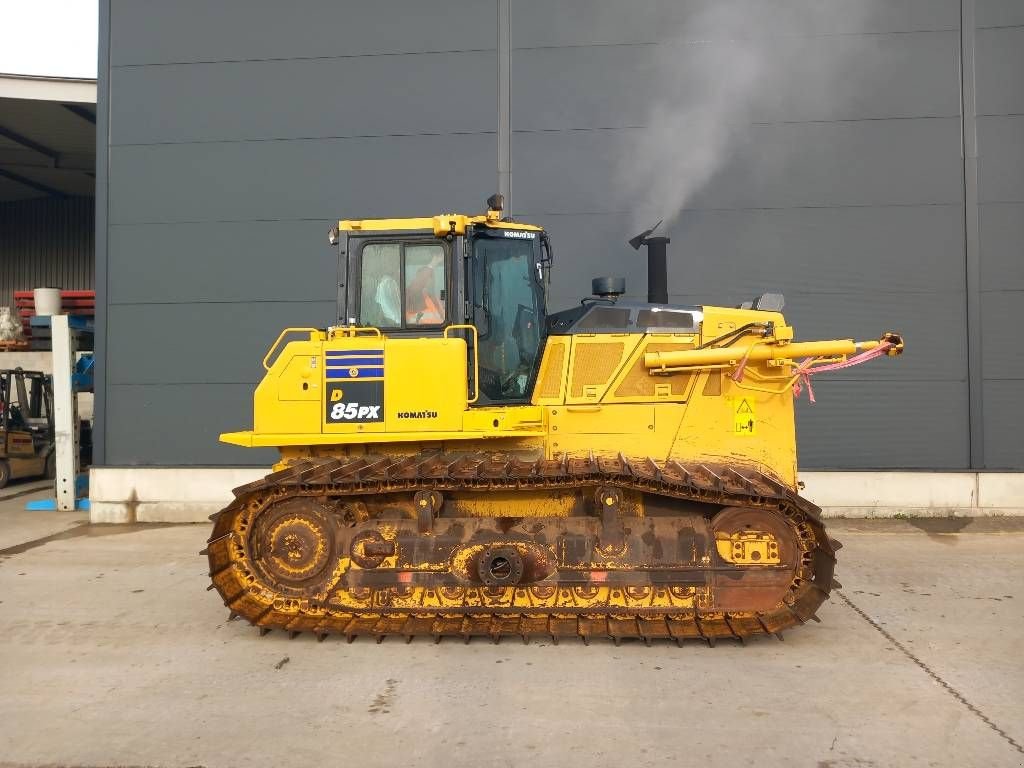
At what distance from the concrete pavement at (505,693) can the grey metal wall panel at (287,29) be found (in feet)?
25.5

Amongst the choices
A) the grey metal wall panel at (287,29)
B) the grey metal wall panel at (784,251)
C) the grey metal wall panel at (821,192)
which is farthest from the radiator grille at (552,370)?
the grey metal wall panel at (287,29)

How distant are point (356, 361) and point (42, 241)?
22.4 meters

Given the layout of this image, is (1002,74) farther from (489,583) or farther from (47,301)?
(47,301)

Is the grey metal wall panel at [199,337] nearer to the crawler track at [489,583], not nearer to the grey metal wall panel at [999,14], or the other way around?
the crawler track at [489,583]

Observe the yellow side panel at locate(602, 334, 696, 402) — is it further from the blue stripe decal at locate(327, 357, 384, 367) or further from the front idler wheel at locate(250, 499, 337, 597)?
the front idler wheel at locate(250, 499, 337, 597)

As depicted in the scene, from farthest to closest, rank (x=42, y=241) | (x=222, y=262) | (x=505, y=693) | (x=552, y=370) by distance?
(x=42, y=241) < (x=222, y=262) < (x=552, y=370) < (x=505, y=693)

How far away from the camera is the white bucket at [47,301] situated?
11344 millimetres

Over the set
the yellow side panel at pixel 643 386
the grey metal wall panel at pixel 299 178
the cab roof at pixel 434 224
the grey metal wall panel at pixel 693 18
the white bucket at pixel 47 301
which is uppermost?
the grey metal wall panel at pixel 693 18

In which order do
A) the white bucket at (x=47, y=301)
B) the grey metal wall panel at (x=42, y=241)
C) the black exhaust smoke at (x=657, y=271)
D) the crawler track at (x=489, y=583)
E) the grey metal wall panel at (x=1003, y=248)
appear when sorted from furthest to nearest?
the grey metal wall panel at (x=42, y=241), the white bucket at (x=47, y=301), the grey metal wall panel at (x=1003, y=248), the black exhaust smoke at (x=657, y=271), the crawler track at (x=489, y=583)

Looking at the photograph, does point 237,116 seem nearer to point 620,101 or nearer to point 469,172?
point 469,172

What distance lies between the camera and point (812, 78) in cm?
978

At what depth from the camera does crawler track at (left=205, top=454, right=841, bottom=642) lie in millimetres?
4984

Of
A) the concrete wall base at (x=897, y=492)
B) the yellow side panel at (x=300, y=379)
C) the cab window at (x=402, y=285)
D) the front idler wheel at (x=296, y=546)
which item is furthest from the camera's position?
the concrete wall base at (x=897, y=492)

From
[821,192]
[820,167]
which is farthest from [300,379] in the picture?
[820,167]
